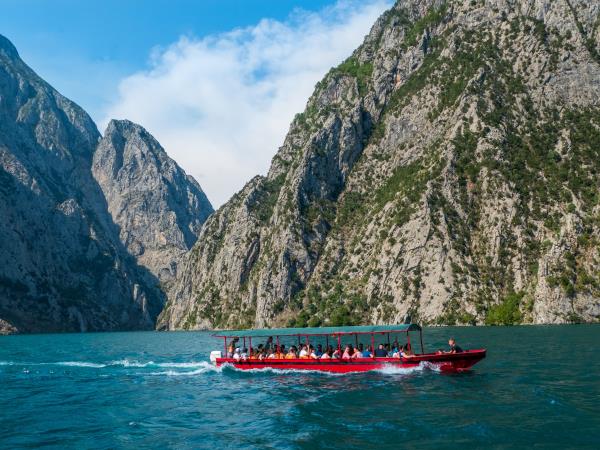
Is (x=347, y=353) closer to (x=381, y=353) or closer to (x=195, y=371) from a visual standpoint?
(x=381, y=353)

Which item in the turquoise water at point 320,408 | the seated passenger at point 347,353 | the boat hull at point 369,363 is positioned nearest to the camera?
the turquoise water at point 320,408

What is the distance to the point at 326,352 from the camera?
5306 cm

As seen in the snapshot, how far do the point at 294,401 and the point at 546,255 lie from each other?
105955mm

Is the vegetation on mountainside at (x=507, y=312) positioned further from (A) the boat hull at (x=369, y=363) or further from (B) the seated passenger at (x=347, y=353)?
(A) the boat hull at (x=369, y=363)

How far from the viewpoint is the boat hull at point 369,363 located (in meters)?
46.2

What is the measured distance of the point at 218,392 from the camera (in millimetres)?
42938

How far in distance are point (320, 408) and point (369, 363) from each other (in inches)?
678

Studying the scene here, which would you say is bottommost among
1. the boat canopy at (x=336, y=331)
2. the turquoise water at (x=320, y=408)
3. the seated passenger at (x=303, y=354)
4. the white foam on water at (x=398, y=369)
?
the turquoise water at (x=320, y=408)

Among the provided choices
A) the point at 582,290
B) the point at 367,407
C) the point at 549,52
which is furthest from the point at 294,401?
the point at 549,52

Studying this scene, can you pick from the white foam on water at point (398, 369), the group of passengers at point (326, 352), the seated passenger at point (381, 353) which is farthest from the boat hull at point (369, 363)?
the seated passenger at point (381, 353)

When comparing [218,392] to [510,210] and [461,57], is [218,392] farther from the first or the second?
[461,57]

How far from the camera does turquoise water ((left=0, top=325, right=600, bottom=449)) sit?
25469 millimetres

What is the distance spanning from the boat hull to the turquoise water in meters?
1.14

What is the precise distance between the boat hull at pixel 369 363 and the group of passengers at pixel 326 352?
0.47 m
